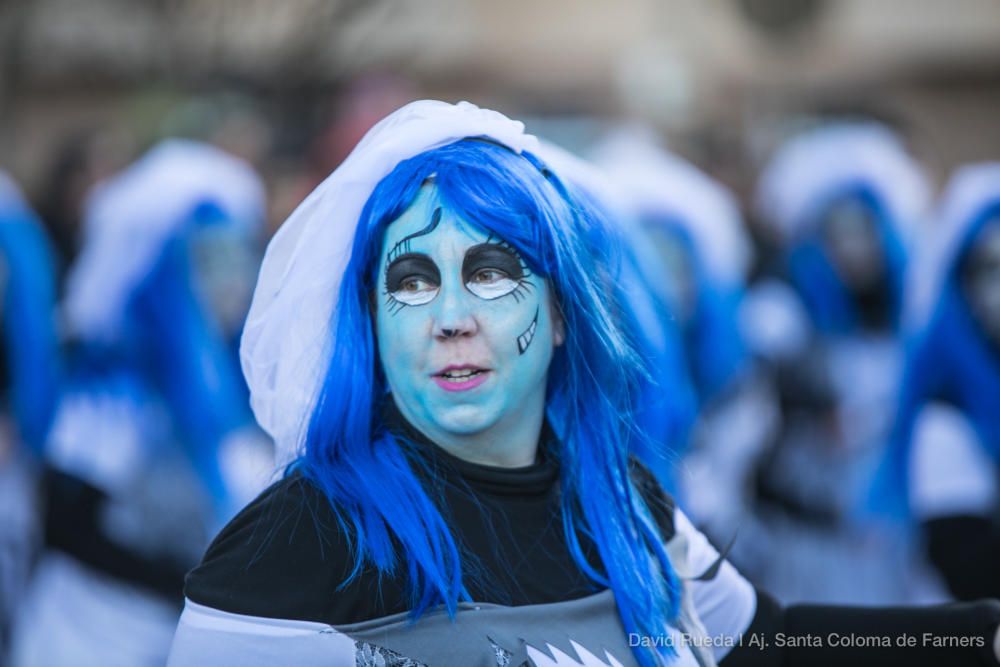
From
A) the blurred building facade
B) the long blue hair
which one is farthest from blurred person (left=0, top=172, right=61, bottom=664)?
the blurred building facade

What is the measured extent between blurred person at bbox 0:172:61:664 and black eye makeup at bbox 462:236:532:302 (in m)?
2.82

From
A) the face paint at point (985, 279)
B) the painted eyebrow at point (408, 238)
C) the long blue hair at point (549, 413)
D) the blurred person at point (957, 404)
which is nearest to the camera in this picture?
the long blue hair at point (549, 413)

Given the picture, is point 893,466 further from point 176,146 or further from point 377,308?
point 176,146

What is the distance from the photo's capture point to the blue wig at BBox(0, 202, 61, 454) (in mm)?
4734

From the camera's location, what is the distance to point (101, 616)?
4.26 metres

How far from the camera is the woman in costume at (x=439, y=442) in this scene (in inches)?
81.5

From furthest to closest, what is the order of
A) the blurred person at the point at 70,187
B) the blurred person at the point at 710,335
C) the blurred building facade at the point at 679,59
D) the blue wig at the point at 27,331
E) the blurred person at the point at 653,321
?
the blurred building facade at the point at 679,59
the blurred person at the point at 70,187
the blurred person at the point at 710,335
the blue wig at the point at 27,331
the blurred person at the point at 653,321

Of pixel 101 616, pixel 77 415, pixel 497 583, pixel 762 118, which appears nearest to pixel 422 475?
pixel 497 583

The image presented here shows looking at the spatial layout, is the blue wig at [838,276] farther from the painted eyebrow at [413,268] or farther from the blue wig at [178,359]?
the painted eyebrow at [413,268]

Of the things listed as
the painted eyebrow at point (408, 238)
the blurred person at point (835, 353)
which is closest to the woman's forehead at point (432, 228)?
the painted eyebrow at point (408, 238)

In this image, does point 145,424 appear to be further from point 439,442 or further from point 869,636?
point 869,636

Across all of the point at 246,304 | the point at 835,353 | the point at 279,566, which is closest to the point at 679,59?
the point at 835,353

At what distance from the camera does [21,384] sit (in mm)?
4766

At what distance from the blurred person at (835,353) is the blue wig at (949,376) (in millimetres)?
143
